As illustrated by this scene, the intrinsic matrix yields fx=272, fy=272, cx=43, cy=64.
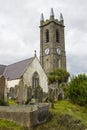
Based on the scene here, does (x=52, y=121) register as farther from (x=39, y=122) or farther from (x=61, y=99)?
(x=61, y=99)

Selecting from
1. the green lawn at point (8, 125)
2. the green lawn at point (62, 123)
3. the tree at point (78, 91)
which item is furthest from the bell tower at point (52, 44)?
the green lawn at point (8, 125)

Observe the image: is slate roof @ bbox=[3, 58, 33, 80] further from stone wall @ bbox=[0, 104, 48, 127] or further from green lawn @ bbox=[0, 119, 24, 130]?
green lawn @ bbox=[0, 119, 24, 130]

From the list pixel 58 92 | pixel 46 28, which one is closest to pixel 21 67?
pixel 58 92

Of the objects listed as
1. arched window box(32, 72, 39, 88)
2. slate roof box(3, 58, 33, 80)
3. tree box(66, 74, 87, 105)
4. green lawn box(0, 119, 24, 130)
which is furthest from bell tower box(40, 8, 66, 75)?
green lawn box(0, 119, 24, 130)

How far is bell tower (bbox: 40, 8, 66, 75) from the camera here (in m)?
92.9

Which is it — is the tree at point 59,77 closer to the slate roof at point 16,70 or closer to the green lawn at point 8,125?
the slate roof at point 16,70

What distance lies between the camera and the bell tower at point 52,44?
92925mm

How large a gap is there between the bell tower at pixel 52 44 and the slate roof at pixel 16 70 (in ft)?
88.7

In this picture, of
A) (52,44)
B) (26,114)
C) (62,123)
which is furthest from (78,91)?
(52,44)

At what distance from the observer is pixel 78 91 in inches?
1801

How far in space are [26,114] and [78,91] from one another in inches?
707

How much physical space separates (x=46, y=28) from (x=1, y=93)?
6479 centimetres

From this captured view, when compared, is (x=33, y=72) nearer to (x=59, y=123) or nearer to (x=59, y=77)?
(x=59, y=77)

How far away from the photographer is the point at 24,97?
39031mm
